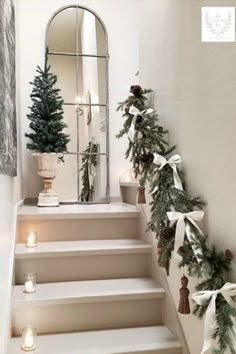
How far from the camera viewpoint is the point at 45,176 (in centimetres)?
313

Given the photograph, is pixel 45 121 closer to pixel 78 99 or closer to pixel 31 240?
pixel 78 99

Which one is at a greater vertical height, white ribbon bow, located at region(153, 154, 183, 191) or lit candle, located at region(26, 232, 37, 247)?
white ribbon bow, located at region(153, 154, 183, 191)

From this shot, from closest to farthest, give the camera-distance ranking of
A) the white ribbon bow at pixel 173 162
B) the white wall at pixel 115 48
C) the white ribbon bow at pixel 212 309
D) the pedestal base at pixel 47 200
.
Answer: the white ribbon bow at pixel 212 309 < the white ribbon bow at pixel 173 162 < the pedestal base at pixel 47 200 < the white wall at pixel 115 48

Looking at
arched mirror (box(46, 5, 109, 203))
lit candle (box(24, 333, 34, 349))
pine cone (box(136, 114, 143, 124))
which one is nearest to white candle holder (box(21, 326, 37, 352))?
lit candle (box(24, 333, 34, 349))

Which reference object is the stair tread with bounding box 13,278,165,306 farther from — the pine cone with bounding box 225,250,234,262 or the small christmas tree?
the small christmas tree

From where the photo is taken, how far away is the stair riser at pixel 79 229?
240 cm

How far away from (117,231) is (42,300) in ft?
2.71

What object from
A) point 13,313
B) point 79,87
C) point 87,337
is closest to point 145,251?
point 87,337

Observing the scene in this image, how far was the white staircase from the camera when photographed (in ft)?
5.75

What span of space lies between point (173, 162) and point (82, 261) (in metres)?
0.94

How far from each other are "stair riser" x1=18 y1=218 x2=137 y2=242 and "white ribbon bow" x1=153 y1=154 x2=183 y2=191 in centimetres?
94

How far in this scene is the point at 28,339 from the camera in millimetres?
1688

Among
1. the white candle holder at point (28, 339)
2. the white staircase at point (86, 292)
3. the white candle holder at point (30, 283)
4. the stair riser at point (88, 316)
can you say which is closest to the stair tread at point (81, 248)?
the white staircase at point (86, 292)

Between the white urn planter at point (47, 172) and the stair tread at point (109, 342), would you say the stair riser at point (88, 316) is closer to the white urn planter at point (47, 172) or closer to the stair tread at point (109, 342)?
the stair tread at point (109, 342)
